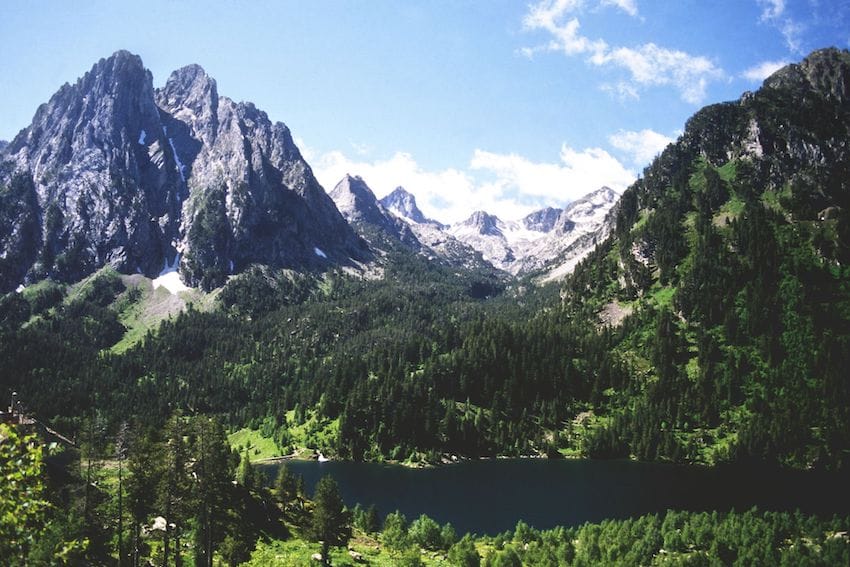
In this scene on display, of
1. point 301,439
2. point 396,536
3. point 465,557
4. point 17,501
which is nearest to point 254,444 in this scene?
point 301,439

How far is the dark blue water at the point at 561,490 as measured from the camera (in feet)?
318

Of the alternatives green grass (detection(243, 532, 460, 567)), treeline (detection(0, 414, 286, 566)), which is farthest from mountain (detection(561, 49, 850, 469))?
treeline (detection(0, 414, 286, 566))

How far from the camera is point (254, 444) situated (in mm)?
163875

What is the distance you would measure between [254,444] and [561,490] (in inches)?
3684

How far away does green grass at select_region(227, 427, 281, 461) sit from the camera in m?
154

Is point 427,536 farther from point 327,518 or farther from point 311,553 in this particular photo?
point 327,518

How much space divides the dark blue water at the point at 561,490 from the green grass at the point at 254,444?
11.4m

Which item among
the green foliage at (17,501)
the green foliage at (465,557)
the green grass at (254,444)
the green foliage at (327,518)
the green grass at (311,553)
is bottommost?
the green grass at (254,444)

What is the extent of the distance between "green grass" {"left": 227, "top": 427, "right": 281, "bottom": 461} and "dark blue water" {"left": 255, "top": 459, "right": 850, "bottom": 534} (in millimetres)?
11386

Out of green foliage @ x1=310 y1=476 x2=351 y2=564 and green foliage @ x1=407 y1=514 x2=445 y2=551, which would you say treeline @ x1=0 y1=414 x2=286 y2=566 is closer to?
green foliage @ x1=310 y1=476 x2=351 y2=564

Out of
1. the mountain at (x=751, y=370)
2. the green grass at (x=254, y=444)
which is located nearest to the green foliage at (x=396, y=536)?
the green grass at (x=254, y=444)

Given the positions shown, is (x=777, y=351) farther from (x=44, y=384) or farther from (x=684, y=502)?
(x=44, y=384)

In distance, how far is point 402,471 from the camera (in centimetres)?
13550

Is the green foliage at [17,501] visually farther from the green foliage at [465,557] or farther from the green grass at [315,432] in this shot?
the green grass at [315,432]
